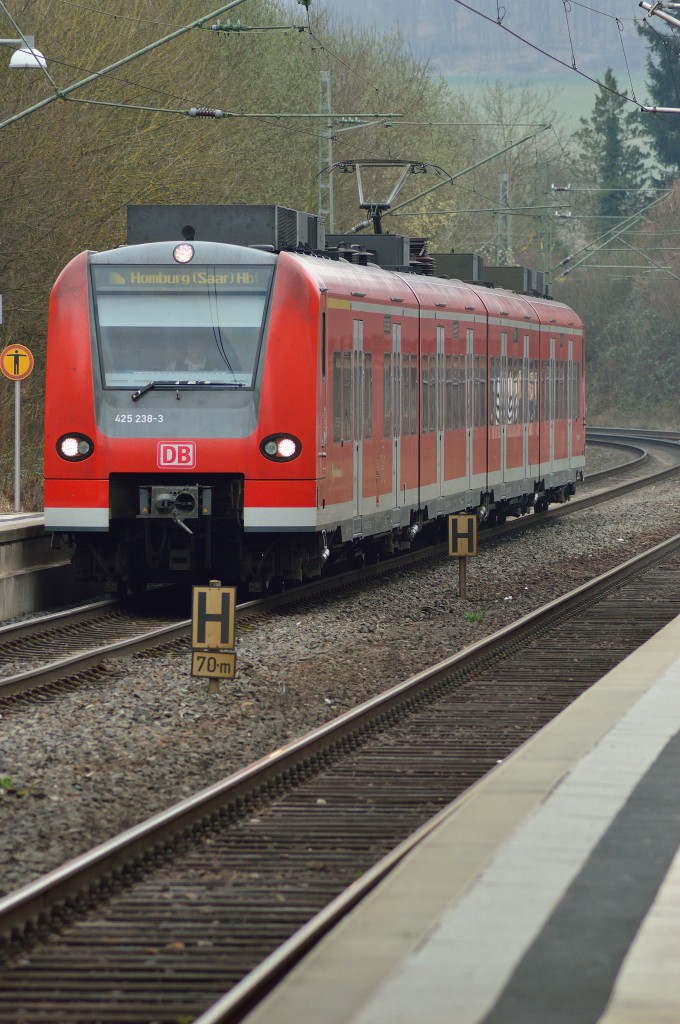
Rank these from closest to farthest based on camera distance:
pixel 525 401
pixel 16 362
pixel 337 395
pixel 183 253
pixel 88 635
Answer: pixel 88 635
pixel 183 253
pixel 337 395
pixel 16 362
pixel 525 401

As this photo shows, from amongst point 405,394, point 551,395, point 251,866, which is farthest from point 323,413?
point 551,395

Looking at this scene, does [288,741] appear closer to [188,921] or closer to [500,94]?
[188,921]

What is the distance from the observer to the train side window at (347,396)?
57.4ft

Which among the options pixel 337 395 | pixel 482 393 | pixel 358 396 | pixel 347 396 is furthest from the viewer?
pixel 482 393

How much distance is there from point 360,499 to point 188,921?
37.7ft

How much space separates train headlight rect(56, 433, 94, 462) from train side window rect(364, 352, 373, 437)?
3249 millimetres

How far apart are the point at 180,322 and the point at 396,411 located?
13.0 ft

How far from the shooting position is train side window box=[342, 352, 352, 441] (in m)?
17.5

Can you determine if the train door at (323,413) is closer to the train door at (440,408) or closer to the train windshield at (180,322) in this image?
the train windshield at (180,322)

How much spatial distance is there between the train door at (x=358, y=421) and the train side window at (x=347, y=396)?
161 millimetres

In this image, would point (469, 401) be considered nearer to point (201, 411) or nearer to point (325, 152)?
point (201, 411)

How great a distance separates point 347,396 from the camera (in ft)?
58.0

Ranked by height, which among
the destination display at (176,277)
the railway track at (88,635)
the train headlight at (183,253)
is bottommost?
the railway track at (88,635)

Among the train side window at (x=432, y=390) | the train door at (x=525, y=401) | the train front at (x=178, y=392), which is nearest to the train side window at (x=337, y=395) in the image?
the train front at (x=178, y=392)
